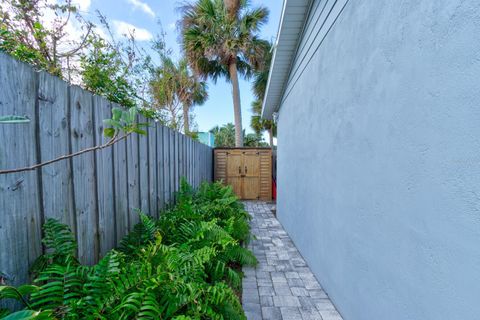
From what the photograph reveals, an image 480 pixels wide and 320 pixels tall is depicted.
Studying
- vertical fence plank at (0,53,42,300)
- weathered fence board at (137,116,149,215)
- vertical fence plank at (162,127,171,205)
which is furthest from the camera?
vertical fence plank at (162,127,171,205)

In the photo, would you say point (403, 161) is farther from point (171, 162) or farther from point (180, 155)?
point (180, 155)

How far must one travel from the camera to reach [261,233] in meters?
4.36

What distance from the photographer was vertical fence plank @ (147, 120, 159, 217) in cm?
229

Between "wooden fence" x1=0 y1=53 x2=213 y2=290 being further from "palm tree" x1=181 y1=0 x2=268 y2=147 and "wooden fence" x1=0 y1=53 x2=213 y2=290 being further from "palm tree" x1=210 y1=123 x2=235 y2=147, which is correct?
"palm tree" x1=210 y1=123 x2=235 y2=147

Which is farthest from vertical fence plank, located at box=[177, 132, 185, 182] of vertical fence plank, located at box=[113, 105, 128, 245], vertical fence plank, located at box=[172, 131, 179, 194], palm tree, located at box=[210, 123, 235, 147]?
palm tree, located at box=[210, 123, 235, 147]

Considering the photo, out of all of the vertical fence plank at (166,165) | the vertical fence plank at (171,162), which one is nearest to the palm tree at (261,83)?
the vertical fence plank at (171,162)

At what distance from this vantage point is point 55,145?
1.12 metres

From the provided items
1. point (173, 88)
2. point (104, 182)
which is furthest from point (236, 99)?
point (104, 182)

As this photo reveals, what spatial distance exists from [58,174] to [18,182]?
8.3 inches

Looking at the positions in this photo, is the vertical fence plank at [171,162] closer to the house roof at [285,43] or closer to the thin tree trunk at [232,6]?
the house roof at [285,43]

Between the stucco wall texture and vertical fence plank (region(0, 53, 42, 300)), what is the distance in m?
1.81

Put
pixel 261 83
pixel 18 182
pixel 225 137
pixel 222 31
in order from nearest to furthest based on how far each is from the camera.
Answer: pixel 18 182 < pixel 222 31 < pixel 261 83 < pixel 225 137

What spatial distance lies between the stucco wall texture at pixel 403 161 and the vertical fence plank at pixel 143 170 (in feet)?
5.94

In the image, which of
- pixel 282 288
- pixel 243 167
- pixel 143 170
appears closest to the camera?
pixel 143 170
